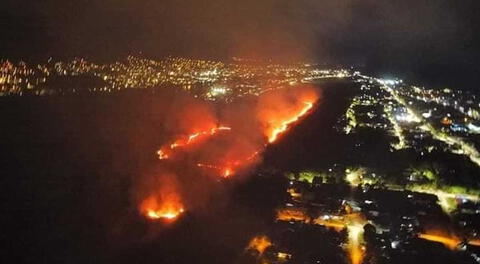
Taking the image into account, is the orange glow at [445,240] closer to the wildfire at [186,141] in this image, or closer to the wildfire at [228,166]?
the wildfire at [228,166]

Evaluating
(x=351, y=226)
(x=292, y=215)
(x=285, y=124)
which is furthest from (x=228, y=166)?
(x=285, y=124)

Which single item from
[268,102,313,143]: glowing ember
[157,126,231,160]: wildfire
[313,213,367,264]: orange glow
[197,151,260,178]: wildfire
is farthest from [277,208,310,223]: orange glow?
[268,102,313,143]: glowing ember

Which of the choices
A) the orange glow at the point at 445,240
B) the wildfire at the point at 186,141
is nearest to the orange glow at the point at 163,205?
the wildfire at the point at 186,141

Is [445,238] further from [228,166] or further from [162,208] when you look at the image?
[228,166]

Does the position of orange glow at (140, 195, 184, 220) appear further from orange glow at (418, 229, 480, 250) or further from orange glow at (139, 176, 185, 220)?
orange glow at (418, 229, 480, 250)

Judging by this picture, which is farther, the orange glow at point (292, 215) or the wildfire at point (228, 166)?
the wildfire at point (228, 166)
